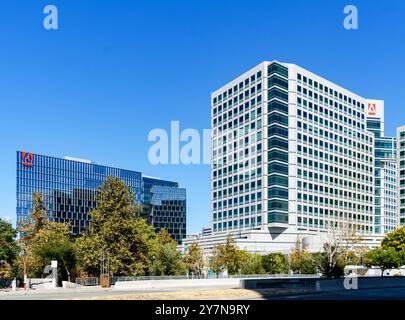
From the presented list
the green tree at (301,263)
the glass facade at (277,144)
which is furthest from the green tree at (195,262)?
the glass facade at (277,144)

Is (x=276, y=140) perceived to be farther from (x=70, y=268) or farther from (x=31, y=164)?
(x=31, y=164)

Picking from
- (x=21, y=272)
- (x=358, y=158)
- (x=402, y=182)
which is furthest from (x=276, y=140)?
(x=21, y=272)

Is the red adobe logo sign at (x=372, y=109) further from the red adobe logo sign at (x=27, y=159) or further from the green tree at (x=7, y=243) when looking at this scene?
the green tree at (x=7, y=243)

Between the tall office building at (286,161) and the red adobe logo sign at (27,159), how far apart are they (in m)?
75.9

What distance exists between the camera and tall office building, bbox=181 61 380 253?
429ft

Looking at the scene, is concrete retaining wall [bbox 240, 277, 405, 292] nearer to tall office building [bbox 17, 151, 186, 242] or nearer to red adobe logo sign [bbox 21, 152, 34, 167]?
tall office building [bbox 17, 151, 186, 242]

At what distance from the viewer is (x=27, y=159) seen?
182 m

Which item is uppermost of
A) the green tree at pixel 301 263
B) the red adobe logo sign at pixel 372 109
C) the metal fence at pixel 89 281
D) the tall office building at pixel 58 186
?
the red adobe logo sign at pixel 372 109

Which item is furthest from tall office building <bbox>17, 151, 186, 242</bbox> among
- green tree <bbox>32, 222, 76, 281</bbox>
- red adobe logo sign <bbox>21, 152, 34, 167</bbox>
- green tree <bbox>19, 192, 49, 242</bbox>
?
green tree <bbox>32, 222, 76, 281</bbox>

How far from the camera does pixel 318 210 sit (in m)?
138

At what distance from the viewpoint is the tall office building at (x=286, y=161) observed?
5143 inches

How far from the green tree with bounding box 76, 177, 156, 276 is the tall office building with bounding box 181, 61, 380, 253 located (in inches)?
2529
